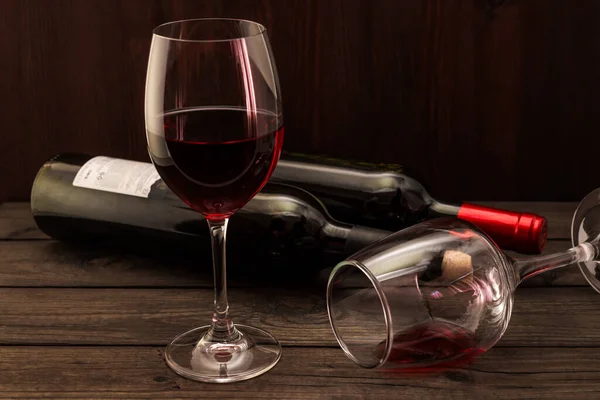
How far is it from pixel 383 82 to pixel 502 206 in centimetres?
33

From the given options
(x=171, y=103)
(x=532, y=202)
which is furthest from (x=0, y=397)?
(x=532, y=202)

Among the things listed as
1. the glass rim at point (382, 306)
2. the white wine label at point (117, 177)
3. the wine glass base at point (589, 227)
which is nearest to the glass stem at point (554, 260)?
the wine glass base at point (589, 227)

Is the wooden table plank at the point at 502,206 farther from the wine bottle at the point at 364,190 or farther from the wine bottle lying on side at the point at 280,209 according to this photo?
the wine bottle at the point at 364,190

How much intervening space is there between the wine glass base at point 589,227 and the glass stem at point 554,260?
24 millimetres

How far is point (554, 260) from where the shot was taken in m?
0.99

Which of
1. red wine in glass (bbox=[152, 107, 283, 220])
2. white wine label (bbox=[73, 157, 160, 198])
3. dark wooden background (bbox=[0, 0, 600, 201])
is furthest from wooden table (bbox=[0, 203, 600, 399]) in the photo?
dark wooden background (bbox=[0, 0, 600, 201])

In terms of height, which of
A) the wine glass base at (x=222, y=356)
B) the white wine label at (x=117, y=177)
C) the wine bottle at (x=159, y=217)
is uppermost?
the white wine label at (x=117, y=177)

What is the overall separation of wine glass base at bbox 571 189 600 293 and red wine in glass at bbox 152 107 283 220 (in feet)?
1.64

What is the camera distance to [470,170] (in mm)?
1627

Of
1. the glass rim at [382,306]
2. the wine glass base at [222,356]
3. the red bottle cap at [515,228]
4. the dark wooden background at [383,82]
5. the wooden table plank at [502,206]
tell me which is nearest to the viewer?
the glass rim at [382,306]

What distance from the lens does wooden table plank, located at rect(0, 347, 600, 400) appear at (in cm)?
87

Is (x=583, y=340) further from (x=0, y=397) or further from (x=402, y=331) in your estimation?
(x=0, y=397)

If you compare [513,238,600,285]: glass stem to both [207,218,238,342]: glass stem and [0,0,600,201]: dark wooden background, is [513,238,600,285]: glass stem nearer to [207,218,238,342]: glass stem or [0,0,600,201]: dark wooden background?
[207,218,238,342]: glass stem

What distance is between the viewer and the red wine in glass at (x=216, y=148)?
0.82m
